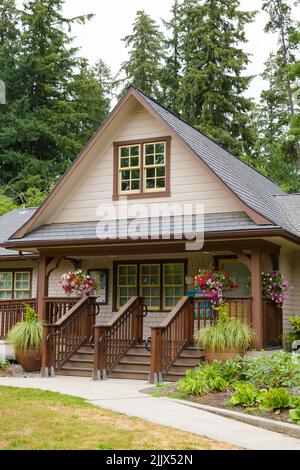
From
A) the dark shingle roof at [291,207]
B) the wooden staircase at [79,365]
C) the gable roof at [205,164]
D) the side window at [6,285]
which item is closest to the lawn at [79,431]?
the wooden staircase at [79,365]

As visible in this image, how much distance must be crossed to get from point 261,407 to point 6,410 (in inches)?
136

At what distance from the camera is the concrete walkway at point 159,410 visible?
7.04 m

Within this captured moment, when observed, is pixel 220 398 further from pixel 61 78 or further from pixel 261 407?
pixel 61 78

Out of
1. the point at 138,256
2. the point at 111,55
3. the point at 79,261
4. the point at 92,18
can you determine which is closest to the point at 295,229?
the point at 138,256

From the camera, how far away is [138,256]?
16.2 m

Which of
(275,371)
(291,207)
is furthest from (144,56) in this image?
(275,371)

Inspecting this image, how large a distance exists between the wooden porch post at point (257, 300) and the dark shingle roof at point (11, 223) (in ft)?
26.9

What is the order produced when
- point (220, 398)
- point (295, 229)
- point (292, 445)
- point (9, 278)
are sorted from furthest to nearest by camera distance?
point (9, 278)
point (295, 229)
point (220, 398)
point (292, 445)

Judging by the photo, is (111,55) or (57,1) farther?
(111,55)

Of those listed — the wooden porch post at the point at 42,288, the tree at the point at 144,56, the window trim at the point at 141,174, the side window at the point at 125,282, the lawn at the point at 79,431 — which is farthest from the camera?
the tree at the point at 144,56

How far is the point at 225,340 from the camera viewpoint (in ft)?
40.3

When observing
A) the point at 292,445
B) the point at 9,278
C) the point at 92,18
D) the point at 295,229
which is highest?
the point at 92,18

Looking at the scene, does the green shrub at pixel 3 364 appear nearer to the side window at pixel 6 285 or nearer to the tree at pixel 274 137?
the side window at pixel 6 285

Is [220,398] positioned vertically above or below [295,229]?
below
